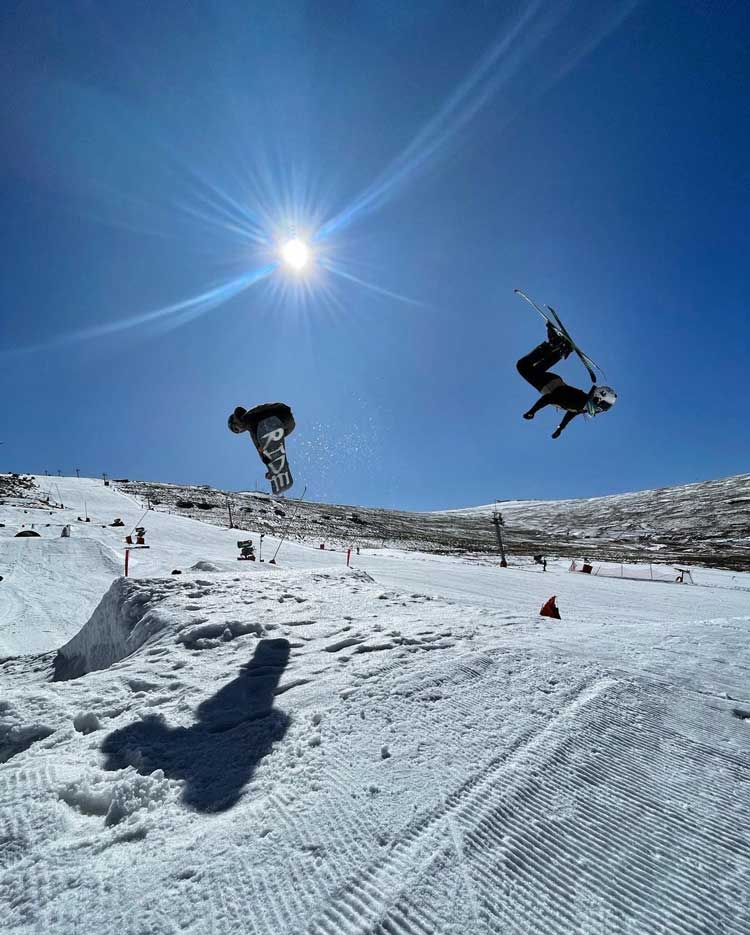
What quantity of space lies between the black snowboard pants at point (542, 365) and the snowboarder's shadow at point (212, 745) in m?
7.37

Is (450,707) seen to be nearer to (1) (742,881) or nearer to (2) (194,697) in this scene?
(1) (742,881)

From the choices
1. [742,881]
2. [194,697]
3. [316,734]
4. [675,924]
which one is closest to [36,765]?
[194,697]

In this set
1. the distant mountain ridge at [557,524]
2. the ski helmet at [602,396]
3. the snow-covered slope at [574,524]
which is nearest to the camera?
the ski helmet at [602,396]

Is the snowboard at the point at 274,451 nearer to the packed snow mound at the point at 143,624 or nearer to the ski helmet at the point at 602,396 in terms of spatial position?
the packed snow mound at the point at 143,624

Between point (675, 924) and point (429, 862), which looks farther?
point (429, 862)

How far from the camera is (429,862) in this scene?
2.06 metres

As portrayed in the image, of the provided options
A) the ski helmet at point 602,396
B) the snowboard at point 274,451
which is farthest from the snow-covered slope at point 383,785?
the ski helmet at point 602,396

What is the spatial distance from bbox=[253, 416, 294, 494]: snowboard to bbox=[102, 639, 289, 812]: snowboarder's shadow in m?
4.17

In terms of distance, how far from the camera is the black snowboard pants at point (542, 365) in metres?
8.64

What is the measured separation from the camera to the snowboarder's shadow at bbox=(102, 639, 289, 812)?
271cm

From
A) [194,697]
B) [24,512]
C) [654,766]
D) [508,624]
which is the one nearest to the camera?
[654,766]

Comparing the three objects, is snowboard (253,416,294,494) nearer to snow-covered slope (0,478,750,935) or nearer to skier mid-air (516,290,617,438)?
snow-covered slope (0,478,750,935)

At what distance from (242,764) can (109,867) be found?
3.06 ft

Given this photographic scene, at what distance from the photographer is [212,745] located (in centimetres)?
316
